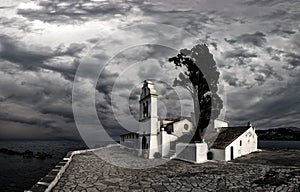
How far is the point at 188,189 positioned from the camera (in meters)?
13.2

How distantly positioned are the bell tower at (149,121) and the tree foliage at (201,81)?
3.36 metres

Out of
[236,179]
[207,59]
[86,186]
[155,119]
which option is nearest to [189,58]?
[207,59]

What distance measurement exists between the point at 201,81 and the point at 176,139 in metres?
7.06

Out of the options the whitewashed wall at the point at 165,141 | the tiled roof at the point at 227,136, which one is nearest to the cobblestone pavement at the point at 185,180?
the tiled roof at the point at 227,136

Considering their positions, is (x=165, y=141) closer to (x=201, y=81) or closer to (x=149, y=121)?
(x=149, y=121)

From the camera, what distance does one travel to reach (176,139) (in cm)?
2884

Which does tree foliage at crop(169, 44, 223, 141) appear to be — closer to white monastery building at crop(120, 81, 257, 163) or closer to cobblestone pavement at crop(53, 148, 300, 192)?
white monastery building at crop(120, 81, 257, 163)

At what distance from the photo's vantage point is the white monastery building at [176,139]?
24.6m

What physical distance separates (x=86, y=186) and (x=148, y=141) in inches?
586

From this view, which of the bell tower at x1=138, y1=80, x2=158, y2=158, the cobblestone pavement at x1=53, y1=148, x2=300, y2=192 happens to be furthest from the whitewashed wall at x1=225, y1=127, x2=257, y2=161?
the bell tower at x1=138, y1=80, x2=158, y2=158

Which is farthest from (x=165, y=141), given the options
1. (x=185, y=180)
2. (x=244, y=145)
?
(x=185, y=180)

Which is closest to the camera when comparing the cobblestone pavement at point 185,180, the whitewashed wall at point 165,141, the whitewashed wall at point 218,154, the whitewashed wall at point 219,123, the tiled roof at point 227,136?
the cobblestone pavement at point 185,180

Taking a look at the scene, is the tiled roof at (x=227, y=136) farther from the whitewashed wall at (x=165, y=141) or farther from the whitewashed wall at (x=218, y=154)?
the whitewashed wall at (x=165, y=141)

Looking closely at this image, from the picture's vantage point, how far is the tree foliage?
25938 mm
